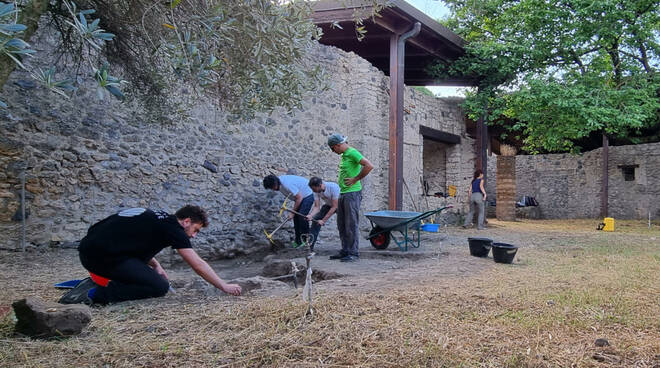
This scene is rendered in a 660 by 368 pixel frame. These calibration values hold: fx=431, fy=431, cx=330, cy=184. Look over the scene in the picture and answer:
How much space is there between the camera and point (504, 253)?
16.4 ft

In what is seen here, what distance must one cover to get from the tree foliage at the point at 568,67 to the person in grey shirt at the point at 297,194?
19.4ft

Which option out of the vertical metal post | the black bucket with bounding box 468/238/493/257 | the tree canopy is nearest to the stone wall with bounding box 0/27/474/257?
the tree canopy

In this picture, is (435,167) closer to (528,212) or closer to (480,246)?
(528,212)

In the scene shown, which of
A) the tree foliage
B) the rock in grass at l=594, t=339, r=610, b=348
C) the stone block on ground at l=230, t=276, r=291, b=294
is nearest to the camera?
the rock in grass at l=594, t=339, r=610, b=348

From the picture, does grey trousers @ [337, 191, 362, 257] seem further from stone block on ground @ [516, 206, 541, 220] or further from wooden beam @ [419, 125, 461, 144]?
stone block on ground @ [516, 206, 541, 220]

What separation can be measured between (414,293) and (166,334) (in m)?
1.80

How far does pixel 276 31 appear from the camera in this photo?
3.23 metres

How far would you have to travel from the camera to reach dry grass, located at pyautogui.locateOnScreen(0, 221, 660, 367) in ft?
6.40

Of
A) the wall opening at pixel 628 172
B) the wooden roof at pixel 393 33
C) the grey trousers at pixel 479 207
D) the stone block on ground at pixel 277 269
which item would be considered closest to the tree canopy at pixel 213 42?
the stone block on ground at pixel 277 269

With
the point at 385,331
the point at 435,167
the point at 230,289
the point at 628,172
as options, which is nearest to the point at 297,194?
the point at 230,289

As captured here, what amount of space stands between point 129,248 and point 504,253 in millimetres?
3974

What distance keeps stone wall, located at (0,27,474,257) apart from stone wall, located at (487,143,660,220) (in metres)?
8.05

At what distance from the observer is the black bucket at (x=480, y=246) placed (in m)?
5.41

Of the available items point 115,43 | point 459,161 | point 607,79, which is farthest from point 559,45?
point 115,43
